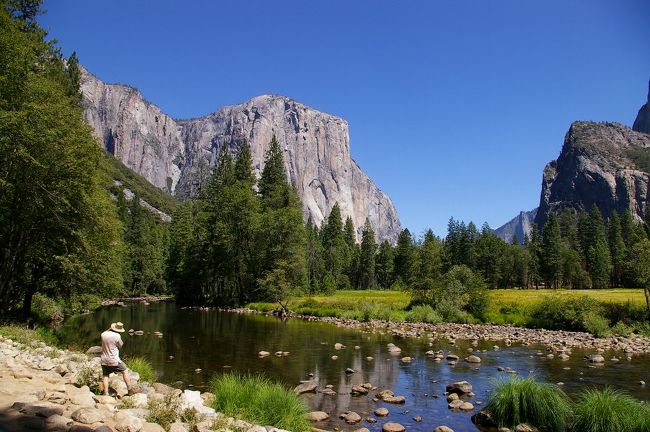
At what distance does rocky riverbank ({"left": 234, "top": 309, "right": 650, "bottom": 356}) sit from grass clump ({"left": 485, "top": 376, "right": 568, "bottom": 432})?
17.4 metres

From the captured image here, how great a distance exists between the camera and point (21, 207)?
2319cm

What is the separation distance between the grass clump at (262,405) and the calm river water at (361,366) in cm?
190

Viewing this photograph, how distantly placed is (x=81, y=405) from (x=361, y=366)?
15817 millimetres

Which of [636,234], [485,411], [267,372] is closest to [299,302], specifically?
[267,372]

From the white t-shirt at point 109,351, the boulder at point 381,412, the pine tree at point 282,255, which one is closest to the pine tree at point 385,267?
the pine tree at point 282,255

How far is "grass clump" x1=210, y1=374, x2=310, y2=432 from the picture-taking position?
38.8 ft

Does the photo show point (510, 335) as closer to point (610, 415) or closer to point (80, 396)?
point (610, 415)

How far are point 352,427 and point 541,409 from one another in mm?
5522

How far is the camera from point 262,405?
1222cm

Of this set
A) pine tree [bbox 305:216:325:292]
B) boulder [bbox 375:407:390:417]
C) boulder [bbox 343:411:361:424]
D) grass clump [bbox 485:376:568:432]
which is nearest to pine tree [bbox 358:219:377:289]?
pine tree [bbox 305:216:325:292]

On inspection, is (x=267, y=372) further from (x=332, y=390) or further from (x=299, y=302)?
(x=299, y=302)

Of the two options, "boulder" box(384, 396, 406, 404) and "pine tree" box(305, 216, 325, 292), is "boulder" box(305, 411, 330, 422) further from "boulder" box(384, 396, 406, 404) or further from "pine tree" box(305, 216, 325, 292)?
"pine tree" box(305, 216, 325, 292)

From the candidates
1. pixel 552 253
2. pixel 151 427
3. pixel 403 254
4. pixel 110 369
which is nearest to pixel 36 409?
pixel 151 427

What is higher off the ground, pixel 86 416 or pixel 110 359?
pixel 110 359
